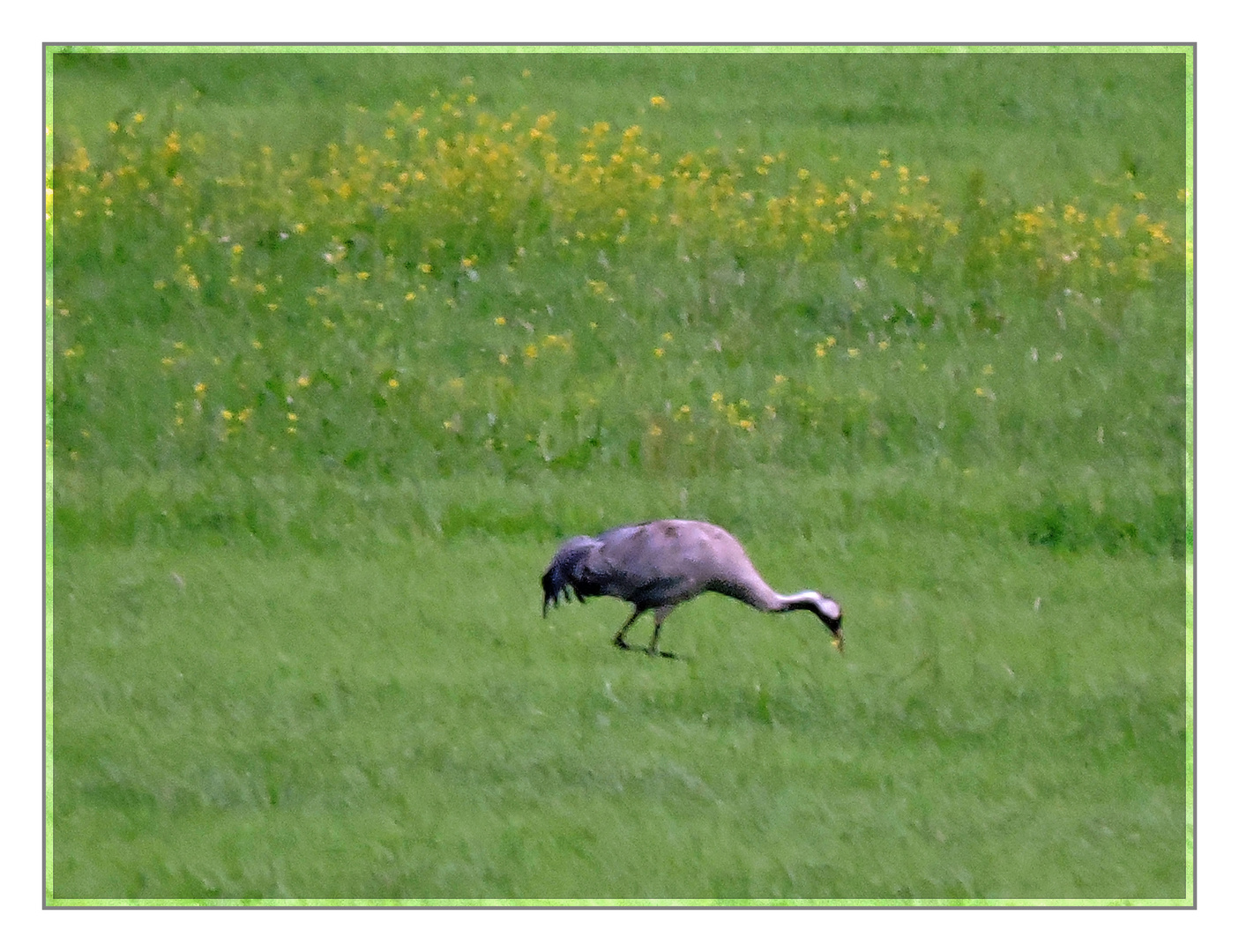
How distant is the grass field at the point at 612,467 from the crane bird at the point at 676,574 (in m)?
0.26

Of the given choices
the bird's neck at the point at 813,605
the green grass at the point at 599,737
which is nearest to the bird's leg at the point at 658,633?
the green grass at the point at 599,737

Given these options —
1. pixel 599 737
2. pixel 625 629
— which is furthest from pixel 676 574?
pixel 599 737

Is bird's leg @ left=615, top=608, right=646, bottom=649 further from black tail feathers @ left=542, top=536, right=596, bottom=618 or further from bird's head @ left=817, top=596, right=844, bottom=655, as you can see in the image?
bird's head @ left=817, top=596, right=844, bottom=655

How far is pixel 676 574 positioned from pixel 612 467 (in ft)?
12.6

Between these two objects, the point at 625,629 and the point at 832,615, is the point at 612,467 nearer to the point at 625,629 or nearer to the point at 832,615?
the point at 625,629

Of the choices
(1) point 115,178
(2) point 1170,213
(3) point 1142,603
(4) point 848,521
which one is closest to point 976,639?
(3) point 1142,603

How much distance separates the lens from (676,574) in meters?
11.5

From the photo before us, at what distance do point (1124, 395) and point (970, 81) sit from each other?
585 cm

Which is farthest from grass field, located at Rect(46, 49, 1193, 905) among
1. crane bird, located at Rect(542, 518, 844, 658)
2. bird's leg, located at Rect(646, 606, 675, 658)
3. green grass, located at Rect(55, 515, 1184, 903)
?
crane bird, located at Rect(542, 518, 844, 658)

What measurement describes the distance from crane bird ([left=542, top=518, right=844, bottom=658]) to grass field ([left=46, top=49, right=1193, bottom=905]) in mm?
262

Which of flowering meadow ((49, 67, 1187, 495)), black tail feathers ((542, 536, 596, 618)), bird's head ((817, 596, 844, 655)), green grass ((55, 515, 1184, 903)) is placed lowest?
green grass ((55, 515, 1184, 903))

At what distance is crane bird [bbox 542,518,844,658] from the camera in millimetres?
11469

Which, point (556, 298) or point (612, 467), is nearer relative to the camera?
point (612, 467)

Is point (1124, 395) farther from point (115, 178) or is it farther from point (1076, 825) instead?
point (115, 178)
